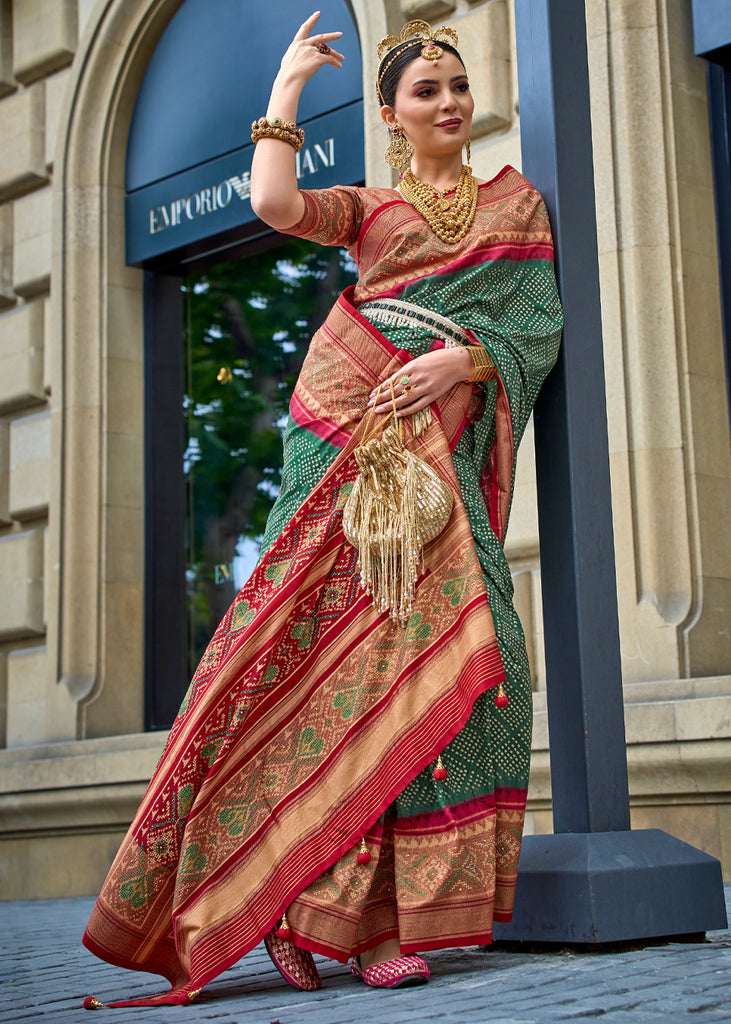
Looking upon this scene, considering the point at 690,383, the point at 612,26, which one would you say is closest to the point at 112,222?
the point at 612,26

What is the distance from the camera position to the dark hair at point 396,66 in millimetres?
3277

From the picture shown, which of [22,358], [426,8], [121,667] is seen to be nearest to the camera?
[426,8]

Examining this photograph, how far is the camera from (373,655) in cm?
287

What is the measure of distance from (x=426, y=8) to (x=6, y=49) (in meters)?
3.34

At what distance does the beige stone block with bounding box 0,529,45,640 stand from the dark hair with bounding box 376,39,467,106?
4812 millimetres

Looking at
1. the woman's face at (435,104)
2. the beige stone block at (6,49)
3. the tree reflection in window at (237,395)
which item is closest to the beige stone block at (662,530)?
the woman's face at (435,104)

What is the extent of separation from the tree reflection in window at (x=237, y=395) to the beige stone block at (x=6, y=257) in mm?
1134

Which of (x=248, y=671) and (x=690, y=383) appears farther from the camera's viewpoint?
(x=690, y=383)

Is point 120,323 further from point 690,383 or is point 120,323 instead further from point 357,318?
point 357,318

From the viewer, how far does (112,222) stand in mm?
7641

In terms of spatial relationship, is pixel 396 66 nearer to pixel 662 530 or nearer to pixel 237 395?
pixel 662 530

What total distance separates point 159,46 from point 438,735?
6.05 m

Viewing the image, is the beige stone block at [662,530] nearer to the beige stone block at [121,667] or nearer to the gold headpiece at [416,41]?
the gold headpiece at [416,41]

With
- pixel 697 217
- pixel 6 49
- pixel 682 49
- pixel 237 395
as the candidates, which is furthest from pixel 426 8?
pixel 6 49
